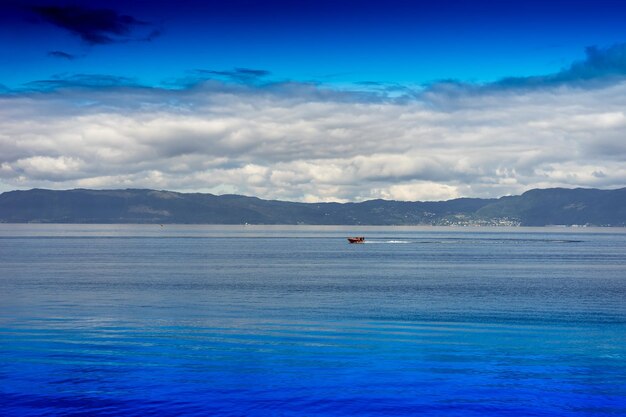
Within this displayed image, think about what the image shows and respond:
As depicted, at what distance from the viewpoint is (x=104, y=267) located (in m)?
128

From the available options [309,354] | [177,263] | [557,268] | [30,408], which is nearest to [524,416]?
[309,354]

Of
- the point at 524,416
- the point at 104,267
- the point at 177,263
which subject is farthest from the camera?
the point at 177,263

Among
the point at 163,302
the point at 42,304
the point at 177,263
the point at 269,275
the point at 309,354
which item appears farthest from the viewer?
the point at 177,263

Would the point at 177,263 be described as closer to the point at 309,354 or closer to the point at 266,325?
the point at 266,325

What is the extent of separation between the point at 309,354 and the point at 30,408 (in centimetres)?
1774

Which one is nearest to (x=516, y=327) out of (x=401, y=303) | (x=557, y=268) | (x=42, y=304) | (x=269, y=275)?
(x=401, y=303)

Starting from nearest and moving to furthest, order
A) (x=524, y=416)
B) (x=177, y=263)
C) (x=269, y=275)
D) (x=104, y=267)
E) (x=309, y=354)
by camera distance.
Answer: (x=524, y=416) → (x=309, y=354) → (x=269, y=275) → (x=104, y=267) → (x=177, y=263)

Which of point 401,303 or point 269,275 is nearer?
point 401,303

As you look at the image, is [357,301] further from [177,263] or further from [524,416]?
[177,263]

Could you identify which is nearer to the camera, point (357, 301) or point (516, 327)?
point (516, 327)

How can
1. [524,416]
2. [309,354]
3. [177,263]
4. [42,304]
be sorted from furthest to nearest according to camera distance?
1. [177,263]
2. [42,304]
3. [309,354]
4. [524,416]

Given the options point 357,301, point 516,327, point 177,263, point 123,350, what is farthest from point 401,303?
point 177,263

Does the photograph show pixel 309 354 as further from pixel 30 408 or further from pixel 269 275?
pixel 269 275

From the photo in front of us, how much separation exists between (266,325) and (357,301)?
1956 cm
